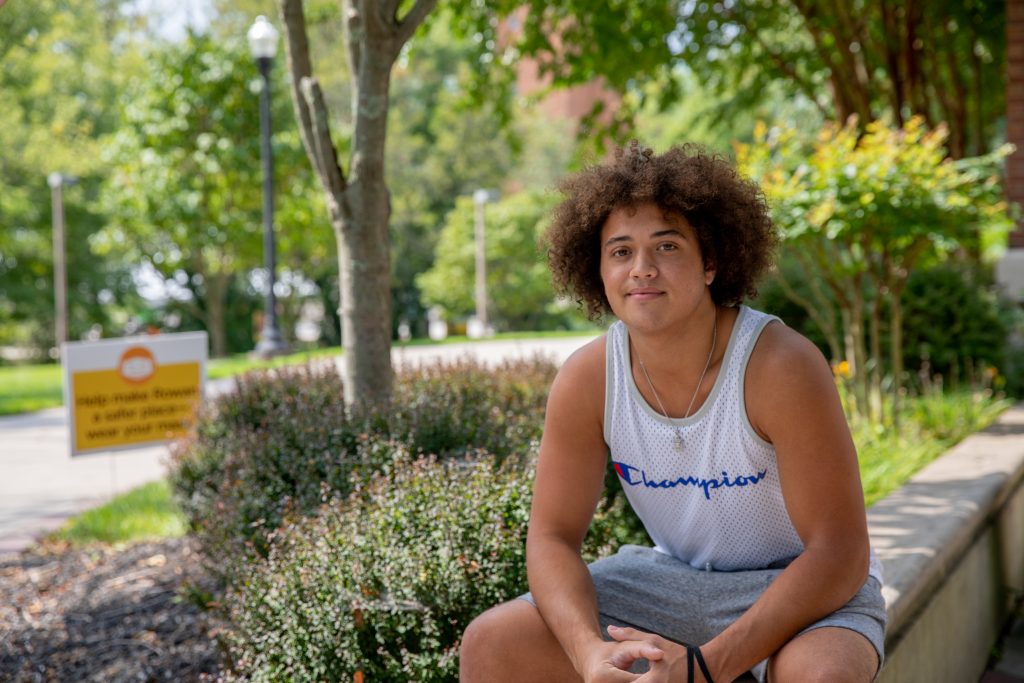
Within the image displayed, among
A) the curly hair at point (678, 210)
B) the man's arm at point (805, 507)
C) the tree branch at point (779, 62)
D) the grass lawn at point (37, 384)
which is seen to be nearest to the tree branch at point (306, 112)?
the curly hair at point (678, 210)

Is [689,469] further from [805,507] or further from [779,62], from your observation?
[779,62]

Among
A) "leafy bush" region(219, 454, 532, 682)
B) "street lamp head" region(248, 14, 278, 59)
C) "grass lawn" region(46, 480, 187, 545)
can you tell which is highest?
"street lamp head" region(248, 14, 278, 59)

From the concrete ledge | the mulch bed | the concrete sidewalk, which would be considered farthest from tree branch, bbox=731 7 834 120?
the mulch bed

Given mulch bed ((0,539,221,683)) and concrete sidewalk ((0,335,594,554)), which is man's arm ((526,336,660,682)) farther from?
concrete sidewalk ((0,335,594,554))

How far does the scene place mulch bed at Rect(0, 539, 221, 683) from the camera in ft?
12.0

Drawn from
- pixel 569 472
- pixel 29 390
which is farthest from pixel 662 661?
pixel 29 390

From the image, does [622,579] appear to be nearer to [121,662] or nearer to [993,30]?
[121,662]

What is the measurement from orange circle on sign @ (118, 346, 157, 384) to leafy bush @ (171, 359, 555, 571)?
1.59 meters

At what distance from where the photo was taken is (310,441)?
13.1 feet

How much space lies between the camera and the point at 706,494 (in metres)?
2.27

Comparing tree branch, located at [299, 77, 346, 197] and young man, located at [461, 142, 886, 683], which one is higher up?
tree branch, located at [299, 77, 346, 197]

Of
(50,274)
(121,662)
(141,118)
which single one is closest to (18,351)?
(50,274)

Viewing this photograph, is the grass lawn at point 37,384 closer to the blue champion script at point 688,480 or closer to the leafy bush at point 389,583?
the leafy bush at point 389,583

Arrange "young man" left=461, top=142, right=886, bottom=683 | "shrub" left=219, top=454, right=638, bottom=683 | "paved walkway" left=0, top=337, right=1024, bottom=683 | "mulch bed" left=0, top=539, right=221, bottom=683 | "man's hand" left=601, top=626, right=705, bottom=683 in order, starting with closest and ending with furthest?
"man's hand" left=601, top=626, right=705, bottom=683 < "young man" left=461, top=142, right=886, bottom=683 < "shrub" left=219, top=454, right=638, bottom=683 < "mulch bed" left=0, top=539, right=221, bottom=683 < "paved walkway" left=0, top=337, right=1024, bottom=683
